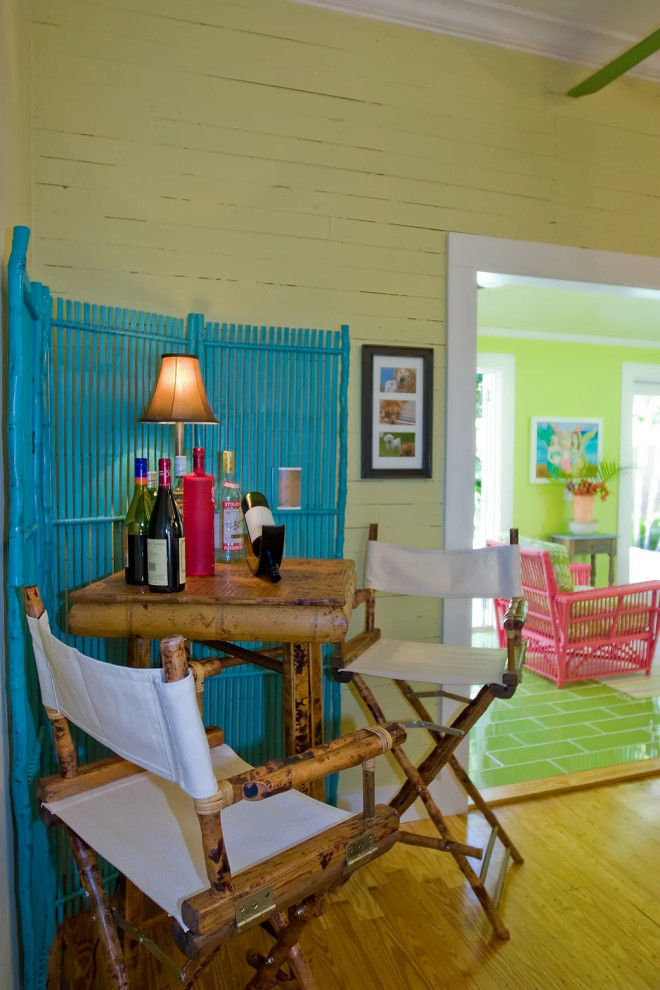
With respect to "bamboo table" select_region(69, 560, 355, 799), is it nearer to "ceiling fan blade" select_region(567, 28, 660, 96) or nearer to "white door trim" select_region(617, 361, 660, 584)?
"ceiling fan blade" select_region(567, 28, 660, 96)

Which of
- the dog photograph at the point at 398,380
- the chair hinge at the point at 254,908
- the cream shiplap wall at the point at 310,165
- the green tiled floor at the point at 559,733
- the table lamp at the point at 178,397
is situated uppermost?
the cream shiplap wall at the point at 310,165

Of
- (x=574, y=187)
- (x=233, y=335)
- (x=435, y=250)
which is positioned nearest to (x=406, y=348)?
(x=435, y=250)

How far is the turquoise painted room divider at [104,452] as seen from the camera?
1.72 metres

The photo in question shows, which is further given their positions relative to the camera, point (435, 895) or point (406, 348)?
point (406, 348)

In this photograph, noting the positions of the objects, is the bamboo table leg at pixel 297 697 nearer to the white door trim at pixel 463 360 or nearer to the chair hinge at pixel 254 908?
the chair hinge at pixel 254 908

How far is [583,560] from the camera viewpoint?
22.2 ft

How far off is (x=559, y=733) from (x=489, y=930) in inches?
67.8

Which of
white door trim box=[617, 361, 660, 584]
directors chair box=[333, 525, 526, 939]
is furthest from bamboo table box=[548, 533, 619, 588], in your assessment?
directors chair box=[333, 525, 526, 939]

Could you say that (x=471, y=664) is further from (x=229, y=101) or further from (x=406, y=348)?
(x=229, y=101)

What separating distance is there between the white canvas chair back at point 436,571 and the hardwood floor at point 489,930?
973mm

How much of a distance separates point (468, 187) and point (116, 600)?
7.10ft

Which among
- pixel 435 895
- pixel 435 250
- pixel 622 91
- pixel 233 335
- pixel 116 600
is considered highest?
pixel 622 91

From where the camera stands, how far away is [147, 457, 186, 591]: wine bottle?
5.66 feet

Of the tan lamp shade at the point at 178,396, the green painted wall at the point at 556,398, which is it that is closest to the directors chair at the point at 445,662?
the tan lamp shade at the point at 178,396
